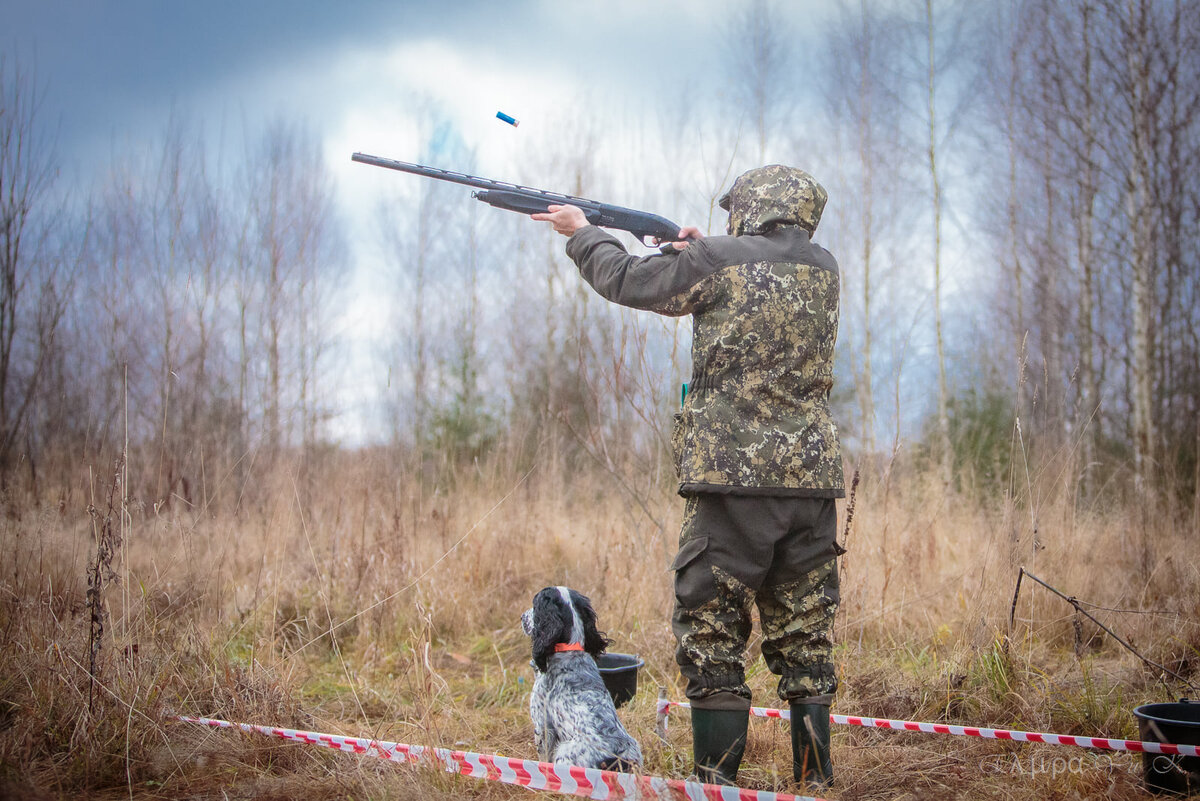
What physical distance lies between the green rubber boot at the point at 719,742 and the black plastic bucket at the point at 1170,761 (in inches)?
54.0

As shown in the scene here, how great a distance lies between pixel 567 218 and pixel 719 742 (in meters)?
1.98

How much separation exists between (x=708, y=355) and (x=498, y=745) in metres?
1.97

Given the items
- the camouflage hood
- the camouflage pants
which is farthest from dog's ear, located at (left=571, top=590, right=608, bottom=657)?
the camouflage hood

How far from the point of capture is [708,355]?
2688 mm

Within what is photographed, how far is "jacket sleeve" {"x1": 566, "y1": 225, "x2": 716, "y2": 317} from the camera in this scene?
2.66 metres

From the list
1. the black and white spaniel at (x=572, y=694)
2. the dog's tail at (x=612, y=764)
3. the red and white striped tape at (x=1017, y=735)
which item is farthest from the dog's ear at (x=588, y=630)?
the dog's tail at (x=612, y=764)

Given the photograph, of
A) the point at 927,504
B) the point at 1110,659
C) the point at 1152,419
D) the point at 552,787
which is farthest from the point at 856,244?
the point at 552,787

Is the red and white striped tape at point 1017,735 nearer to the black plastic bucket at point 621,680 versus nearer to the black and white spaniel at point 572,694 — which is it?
the black and white spaniel at point 572,694

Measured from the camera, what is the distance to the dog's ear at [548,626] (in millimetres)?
3209

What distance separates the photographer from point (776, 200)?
9.00ft

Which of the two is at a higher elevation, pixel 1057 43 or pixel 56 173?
pixel 1057 43

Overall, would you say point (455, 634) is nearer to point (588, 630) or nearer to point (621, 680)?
point (621, 680)

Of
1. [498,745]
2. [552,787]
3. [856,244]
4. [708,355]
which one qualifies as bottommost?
[498,745]

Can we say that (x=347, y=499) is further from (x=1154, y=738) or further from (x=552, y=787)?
(x=1154, y=738)
